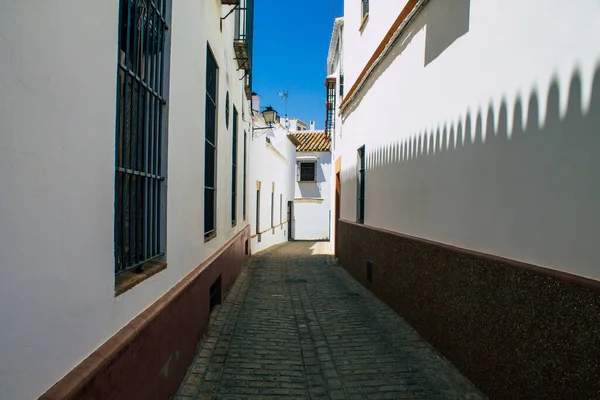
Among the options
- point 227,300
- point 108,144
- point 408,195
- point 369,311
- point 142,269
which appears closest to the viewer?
point 108,144

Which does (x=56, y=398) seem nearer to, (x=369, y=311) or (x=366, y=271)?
(x=369, y=311)

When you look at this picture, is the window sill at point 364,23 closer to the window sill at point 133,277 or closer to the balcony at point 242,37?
the balcony at point 242,37

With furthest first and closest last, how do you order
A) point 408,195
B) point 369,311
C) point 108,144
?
point 369,311
point 408,195
point 108,144

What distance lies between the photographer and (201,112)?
4.77m

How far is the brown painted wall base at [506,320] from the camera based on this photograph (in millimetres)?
2377

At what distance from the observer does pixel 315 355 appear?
4488 mm

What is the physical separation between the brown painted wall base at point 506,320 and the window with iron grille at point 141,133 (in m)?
2.59

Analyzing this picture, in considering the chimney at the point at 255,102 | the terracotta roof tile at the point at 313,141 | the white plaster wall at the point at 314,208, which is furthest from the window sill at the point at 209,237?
the terracotta roof tile at the point at 313,141

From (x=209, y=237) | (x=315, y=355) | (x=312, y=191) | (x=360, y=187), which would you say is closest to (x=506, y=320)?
(x=315, y=355)

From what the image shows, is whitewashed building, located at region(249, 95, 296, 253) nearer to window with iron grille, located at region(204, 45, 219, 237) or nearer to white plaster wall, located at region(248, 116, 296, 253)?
white plaster wall, located at region(248, 116, 296, 253)

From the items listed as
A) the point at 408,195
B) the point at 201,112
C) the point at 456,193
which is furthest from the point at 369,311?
the point at 201,112

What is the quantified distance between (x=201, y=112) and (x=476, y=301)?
3.41 m

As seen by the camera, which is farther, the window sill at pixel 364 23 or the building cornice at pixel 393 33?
the window sill at pixel 364 23

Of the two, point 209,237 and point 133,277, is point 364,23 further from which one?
point 133,277
